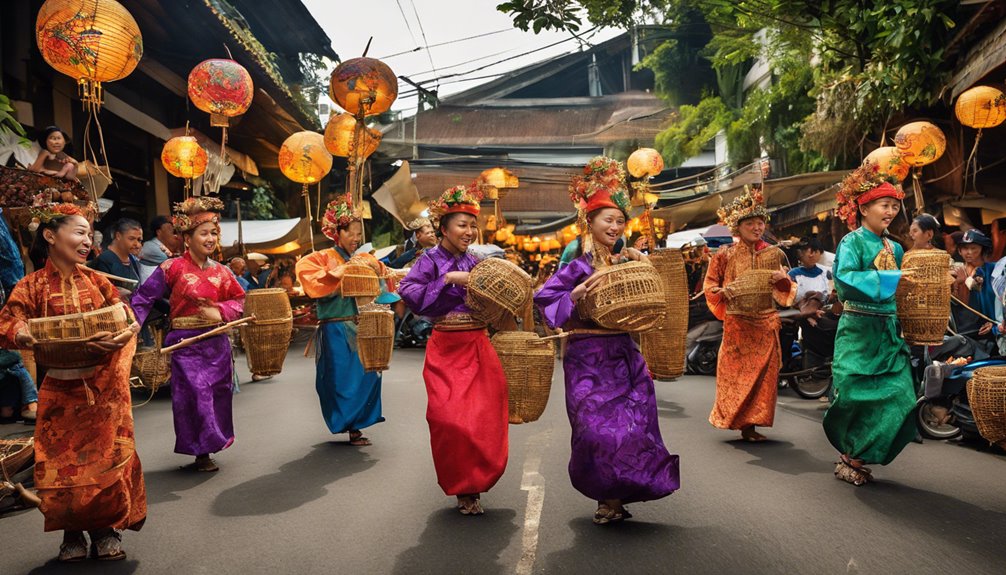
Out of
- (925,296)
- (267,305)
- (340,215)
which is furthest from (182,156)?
(925,296)

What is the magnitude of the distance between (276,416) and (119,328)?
17.7 ft

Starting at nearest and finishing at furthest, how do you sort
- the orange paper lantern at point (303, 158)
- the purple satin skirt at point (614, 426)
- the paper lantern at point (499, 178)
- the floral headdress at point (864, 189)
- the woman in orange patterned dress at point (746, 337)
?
the purple satin skirt at point (614, 426) → the floral headdress at point (864, 189) → the woman in orange patterned dress at point (746, 337) → the orange paper lantern at point (303, 158) → the paper lantern at point (499, 178)

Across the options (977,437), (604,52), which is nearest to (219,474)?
(977,437)

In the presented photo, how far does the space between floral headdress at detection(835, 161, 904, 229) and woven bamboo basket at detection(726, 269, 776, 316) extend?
94 cm

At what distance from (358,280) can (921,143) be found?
23.0 feet

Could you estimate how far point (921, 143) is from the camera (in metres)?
10.2

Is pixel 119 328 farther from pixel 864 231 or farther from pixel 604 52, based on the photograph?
pixel 604 52

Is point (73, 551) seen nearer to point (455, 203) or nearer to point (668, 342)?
point (455, 203)

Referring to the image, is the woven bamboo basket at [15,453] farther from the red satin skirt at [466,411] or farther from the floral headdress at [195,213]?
the red satin skirt at [466,411]

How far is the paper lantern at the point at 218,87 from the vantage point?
1008 centimetres

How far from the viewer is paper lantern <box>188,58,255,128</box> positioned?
10078mm

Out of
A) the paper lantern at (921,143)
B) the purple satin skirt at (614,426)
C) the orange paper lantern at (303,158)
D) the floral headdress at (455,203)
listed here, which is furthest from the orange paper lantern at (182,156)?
the paper lantern at (921,143)

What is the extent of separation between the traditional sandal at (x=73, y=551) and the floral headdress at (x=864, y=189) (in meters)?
5.51

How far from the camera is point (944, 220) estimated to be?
1310 centimetres
